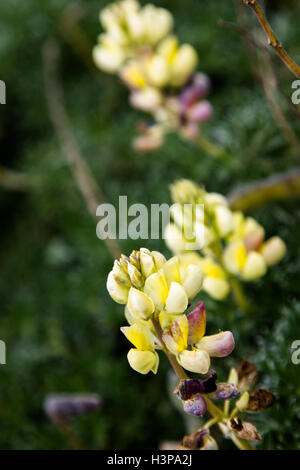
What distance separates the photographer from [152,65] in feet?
2.66

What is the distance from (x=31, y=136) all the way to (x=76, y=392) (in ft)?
2.66

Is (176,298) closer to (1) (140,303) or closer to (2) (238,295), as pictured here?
(1) (140,303)

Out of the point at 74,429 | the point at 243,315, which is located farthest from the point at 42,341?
the point at 243,315

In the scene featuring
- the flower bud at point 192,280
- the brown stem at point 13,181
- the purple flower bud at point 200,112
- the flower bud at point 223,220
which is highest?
the brown stem at point 13,181

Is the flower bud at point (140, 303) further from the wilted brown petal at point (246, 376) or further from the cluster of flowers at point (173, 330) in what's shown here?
the wilted brown petal at point (246, 376)

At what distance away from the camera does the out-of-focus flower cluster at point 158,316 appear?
43 cm

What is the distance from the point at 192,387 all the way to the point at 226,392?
0.04 meters

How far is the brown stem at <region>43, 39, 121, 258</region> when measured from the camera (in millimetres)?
1049

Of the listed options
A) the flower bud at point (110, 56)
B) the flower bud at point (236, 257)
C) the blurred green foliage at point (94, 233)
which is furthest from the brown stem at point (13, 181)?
the flower bud at point (236, 257)

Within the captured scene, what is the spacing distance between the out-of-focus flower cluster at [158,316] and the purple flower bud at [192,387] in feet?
0.04

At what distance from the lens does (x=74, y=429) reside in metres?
0.78
